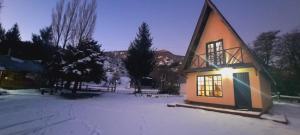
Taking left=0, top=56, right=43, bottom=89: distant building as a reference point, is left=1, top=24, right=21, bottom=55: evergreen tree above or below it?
above

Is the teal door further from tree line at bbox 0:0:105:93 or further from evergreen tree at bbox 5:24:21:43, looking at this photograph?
evergreen tree at bbox 5:24:21:43

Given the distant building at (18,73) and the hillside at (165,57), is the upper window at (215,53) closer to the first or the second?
the hillside at (165,57)

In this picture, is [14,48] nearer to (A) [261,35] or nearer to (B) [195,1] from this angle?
(B) [195,1]

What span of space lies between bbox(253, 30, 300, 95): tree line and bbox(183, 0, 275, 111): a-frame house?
11.2 m

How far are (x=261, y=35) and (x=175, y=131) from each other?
26.1 metres

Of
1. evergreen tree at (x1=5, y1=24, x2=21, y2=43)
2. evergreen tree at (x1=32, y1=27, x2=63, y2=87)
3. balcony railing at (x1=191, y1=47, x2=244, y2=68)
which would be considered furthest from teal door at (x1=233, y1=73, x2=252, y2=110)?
evergreen tree at (x1=5, y1=24, x2=21, y2=43)

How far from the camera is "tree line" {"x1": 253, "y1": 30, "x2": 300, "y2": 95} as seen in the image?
67.7ft

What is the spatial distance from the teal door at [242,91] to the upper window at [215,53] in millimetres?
1516

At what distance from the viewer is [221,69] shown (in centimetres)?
1135

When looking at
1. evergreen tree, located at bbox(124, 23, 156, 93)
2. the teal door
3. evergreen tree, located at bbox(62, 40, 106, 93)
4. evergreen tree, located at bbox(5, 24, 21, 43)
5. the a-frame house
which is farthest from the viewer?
evergreen tree, located at bbox(5, 24, 21, 43)

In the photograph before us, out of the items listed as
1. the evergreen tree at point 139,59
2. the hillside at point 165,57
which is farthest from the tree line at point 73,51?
the hillside at point 165,57

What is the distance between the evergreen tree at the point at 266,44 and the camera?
79.0 feet

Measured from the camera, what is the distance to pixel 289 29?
23.6 metres

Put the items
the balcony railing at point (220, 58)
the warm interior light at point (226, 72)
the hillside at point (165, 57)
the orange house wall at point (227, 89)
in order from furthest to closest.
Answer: the hillside at point (165, 57), the warm interior light at point (226, 72), the balcony railing at point (220, 58), the orange house wall at point (227, 89)
